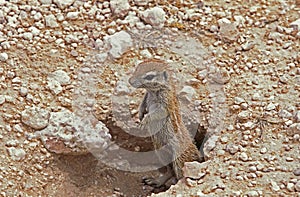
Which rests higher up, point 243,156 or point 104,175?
point 243,156

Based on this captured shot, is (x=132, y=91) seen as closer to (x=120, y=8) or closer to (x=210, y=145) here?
(x=120, y=8)

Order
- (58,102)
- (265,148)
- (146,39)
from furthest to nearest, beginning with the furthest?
(146,39)
(58,102)
(265,148)

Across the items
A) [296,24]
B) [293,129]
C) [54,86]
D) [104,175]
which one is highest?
[296,24]

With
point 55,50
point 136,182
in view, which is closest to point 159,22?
point 55,50

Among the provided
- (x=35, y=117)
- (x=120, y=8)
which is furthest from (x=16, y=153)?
(x=120, y=8)

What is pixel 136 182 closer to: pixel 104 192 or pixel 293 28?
pixel 104 192

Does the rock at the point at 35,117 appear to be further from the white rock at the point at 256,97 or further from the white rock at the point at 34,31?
the white rock at the point at 256,97
